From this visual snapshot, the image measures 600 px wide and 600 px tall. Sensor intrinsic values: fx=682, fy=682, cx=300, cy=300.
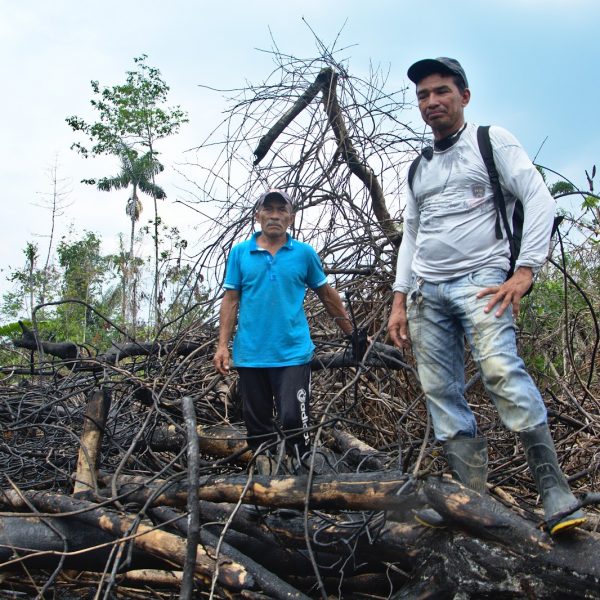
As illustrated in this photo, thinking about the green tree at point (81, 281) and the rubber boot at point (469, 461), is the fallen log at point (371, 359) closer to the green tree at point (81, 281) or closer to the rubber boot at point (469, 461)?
the rubber boot at point (469, 461)

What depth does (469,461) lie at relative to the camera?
2.71 m

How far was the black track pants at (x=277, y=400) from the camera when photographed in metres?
3.47

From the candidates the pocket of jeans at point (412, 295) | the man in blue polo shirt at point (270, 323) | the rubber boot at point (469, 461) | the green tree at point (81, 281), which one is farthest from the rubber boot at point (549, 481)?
the green tree at point (81, 281)

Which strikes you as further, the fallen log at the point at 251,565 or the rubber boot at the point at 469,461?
the rubber boot at the point at 469,461

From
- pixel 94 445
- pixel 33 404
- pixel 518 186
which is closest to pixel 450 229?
pixel 518 186

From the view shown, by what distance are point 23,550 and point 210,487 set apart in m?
0.88

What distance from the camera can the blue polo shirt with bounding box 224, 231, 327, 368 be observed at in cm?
358

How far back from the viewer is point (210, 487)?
9.55ft

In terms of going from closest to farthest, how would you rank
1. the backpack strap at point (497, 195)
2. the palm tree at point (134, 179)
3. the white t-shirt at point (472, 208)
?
the white t-shirt at point (472, 208)
the backpack strap at point (497, 195)
the palm tree at point (134, 179)

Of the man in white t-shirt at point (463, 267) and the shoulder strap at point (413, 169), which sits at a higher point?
the shoulder strap at point (413, 169)

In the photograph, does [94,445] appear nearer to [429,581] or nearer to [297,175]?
[429,581]

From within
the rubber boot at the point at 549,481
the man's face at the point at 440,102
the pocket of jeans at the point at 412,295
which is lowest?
the rubber boot at the point at 549,481

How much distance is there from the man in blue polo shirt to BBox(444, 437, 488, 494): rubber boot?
92 centimetres

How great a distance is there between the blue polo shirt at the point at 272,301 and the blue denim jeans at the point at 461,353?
0.82 metres
